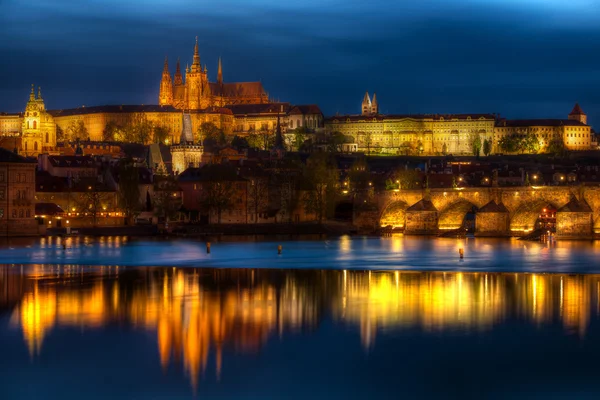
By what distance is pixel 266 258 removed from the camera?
4294 cm

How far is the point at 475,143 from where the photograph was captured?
15012cm

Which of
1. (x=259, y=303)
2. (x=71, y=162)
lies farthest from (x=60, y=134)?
(x=259, y=303)

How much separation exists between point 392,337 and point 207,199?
133 ft

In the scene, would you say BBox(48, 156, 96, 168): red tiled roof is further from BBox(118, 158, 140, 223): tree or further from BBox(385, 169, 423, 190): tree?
BBox(385, 169, 423, 190): tree

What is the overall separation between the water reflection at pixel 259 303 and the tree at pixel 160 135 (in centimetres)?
11201

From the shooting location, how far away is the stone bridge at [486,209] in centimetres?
5478

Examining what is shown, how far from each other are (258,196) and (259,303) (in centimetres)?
3827

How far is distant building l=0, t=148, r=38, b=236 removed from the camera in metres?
53.8

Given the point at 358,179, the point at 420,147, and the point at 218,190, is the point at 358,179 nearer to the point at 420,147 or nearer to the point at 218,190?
the point at 218,190

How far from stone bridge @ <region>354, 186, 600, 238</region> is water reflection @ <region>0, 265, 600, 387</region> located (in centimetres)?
1975

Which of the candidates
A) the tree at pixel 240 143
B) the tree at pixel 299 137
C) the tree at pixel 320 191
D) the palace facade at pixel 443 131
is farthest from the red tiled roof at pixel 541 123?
the tree at pixel 320 191

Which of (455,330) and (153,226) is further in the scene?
(153,226)

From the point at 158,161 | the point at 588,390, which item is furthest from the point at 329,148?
the point at 588,390

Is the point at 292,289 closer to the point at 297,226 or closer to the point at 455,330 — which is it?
the point at 455,330
